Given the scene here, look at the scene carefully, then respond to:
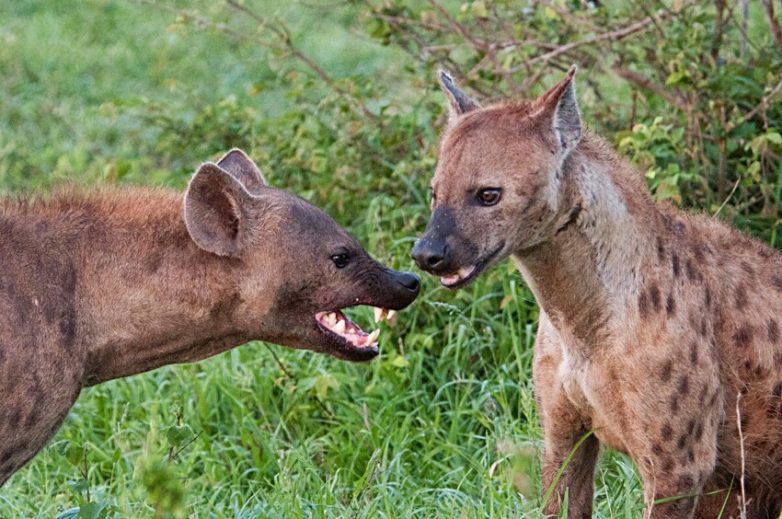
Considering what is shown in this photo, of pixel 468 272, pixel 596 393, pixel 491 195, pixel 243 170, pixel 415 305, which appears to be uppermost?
pixel 491 195

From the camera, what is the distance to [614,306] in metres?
4.48

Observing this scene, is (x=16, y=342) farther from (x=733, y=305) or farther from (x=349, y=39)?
(x=349, y=39)

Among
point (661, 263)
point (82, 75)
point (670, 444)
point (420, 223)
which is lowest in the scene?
point (82, 75)

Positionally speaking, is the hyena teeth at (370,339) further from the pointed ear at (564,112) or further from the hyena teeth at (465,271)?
the pointed ear at (564,112)

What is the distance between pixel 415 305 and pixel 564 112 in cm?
199

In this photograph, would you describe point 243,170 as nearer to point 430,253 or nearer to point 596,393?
point 430,253

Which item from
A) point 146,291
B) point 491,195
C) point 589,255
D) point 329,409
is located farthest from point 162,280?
point 329,409

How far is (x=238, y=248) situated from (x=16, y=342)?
720 millimetres

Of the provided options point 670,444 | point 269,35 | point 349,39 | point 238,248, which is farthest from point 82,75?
point 670,444

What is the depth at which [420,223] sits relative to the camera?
263 inches

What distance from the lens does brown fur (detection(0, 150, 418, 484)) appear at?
4383 mm

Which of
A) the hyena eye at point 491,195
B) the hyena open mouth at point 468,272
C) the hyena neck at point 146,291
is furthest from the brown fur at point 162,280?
the hyena eye at point 491,195

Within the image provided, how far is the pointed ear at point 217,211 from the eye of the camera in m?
4.54

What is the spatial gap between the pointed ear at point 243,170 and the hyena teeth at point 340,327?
0.49 meters
